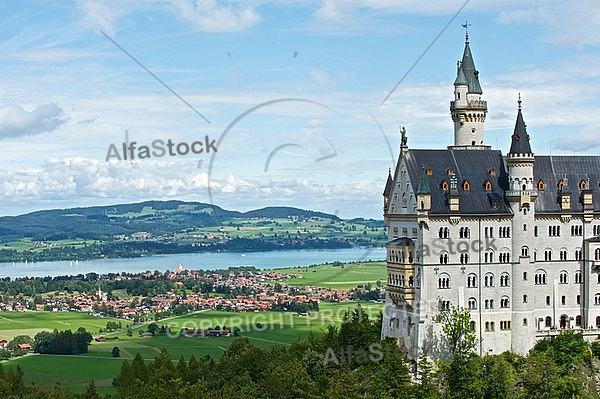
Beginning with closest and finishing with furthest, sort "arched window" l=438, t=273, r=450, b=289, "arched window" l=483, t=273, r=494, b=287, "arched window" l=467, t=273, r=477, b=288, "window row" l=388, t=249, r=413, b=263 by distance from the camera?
"arched window" l=438, t=273, r=450, b=289 → "window row" l=388, t=249, r=413, b=263 → "arched window" l=467, t=273, r=477, b=288 → "arched window" l=483, t=273, r=494, b=287

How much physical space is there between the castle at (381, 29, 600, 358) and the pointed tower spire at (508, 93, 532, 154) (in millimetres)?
84

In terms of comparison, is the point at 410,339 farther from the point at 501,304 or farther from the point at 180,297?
the point at 180,297

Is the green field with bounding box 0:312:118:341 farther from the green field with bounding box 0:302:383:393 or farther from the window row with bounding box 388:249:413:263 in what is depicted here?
the window row with bounding box 388:249:413:263

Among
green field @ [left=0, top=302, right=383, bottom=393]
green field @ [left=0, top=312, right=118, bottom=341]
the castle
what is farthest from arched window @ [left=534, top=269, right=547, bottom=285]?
green field @ [left=0, top=312, right=118, bottom=341]

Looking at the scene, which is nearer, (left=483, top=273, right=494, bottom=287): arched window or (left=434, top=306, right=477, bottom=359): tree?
(left=434, top=306, right=477, bottom=359): tree

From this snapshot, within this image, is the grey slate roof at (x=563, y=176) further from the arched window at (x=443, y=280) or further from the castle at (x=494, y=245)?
the arched window at (x=443, y=280)

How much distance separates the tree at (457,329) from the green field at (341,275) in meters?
25.6

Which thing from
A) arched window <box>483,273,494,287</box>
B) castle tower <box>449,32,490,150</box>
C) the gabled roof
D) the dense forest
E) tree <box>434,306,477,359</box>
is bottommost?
the dense forest

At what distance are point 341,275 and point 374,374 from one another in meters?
63.8

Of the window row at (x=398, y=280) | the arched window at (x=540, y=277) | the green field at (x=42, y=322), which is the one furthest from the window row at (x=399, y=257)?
the green field at (x=42, y=322)

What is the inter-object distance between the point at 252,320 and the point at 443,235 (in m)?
77.1

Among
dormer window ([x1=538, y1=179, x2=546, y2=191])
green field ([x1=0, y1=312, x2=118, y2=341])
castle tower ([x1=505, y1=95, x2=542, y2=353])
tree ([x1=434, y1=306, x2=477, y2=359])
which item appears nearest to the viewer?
tree ([x1=434, y1=306, x2=477, y2=359])

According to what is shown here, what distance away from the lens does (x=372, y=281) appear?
386ft

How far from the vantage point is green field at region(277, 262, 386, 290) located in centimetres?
11419
